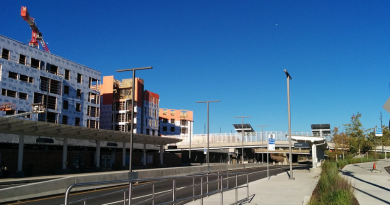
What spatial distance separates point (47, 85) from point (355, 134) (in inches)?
1888

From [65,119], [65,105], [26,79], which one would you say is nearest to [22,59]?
[26,79]

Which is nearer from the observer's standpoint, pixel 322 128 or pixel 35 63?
pixel 35 63

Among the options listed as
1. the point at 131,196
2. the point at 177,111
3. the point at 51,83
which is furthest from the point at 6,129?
the point at 177,111

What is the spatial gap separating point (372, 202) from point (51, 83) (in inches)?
2108

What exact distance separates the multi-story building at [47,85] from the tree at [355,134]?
44.5 metres

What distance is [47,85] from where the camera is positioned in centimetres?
5559

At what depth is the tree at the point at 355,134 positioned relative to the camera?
50406 mm

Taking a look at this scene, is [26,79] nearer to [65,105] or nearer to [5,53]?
[5,53]

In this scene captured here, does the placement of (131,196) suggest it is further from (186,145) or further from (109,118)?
(109,118)

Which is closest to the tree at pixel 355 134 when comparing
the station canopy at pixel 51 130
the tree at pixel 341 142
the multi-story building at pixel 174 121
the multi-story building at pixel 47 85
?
the tree at pixel 341 142

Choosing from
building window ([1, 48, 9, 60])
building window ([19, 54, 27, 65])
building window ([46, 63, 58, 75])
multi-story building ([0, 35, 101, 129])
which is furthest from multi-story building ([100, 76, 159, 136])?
building window ([1, 48, 9, 60])

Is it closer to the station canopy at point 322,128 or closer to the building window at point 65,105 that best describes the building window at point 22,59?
the building window at point 65,105

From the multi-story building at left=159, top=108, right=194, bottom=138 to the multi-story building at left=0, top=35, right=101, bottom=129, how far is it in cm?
4560

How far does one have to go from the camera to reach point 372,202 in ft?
44.5
